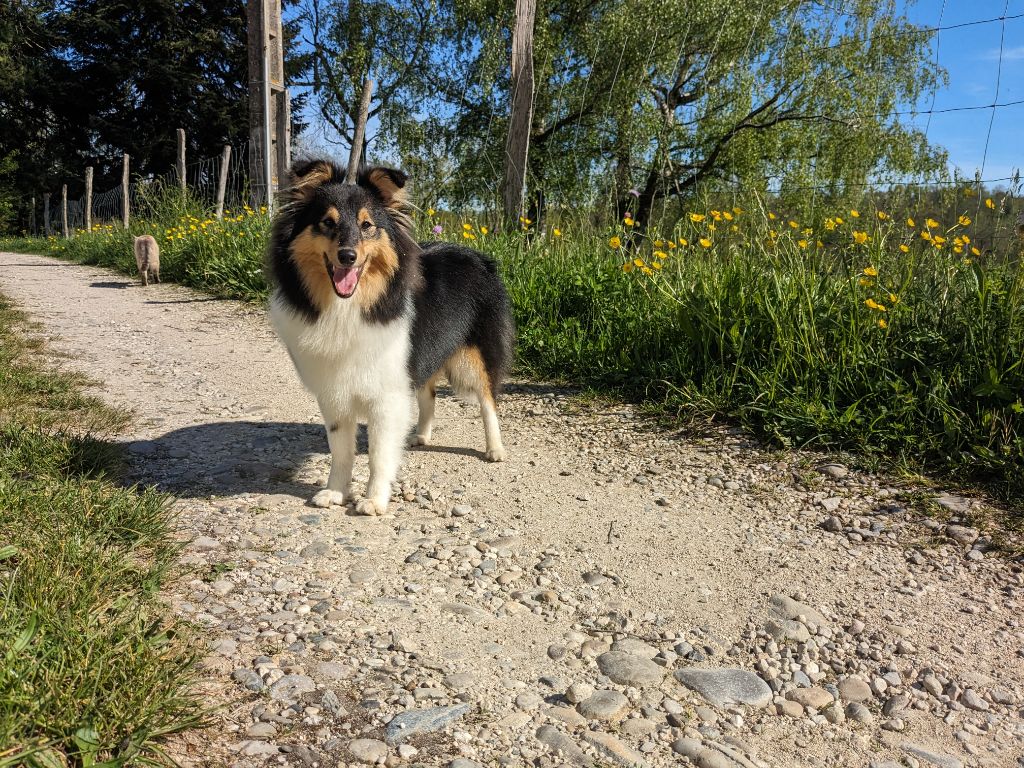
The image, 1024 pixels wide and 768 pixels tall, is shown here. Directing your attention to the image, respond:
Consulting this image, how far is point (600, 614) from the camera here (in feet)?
8.17

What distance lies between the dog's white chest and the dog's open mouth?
0.29 ft

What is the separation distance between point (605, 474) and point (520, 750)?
83.3 inches

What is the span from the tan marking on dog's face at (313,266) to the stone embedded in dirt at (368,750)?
1.96 m

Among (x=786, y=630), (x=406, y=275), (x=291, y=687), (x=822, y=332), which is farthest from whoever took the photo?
(x=822, y=332)

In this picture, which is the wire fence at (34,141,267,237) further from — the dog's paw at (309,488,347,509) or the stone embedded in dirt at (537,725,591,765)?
the stone embedded in dirt at (537,725,591,765)

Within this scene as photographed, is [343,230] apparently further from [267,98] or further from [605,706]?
[267,98]

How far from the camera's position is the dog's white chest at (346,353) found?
323 centimetres

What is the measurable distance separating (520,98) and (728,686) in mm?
6272

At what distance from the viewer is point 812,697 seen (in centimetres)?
208

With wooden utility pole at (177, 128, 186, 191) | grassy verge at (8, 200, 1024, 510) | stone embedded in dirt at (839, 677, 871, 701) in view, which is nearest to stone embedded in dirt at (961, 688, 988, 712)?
stone embedded in dirt at (839, 677, 871, 701)

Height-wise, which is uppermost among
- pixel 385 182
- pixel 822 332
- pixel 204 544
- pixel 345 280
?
pixel 385 182

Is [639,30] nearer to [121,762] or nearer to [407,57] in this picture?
[407,57]

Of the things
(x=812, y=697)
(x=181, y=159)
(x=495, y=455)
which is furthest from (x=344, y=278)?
(x=181, y=159)

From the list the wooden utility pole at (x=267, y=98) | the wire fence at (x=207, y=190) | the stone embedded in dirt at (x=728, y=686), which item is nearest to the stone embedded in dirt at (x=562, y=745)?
the stone embedded in dirt at (x=728, y=686)
